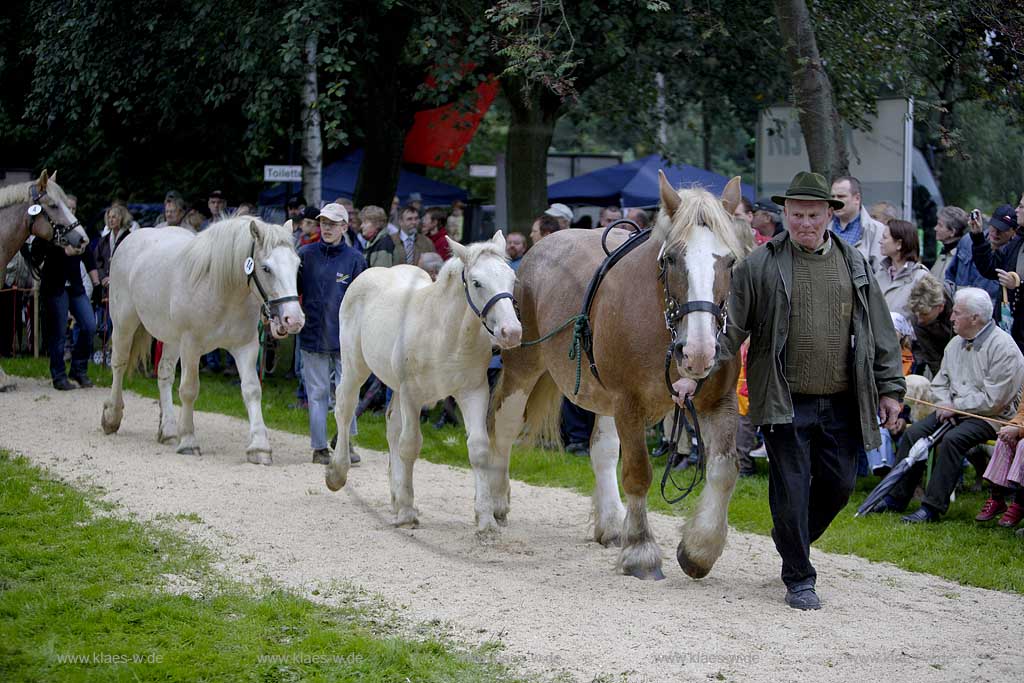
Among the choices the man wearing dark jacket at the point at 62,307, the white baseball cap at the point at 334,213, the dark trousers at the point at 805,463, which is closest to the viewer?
the dark trousers at the point at 805,463

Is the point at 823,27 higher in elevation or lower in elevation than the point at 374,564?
higher

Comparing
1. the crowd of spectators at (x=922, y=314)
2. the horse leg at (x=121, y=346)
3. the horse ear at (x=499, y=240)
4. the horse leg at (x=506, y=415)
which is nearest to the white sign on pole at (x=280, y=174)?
the crowd of spectators at (x=922, y=314)

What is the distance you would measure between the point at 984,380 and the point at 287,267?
17.2ft

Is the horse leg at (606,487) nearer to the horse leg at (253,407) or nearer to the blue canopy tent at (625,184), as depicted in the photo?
the horse leg at (253,407)

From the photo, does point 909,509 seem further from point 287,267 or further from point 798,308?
point 287,267

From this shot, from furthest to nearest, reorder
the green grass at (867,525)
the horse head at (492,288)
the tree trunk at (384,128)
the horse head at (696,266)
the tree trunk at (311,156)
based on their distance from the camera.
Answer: the tree trunk at (384,128), the tree trunk at (311,156), the green grass at (867,525), the horse head at (492,288), the horse head at (696,266)

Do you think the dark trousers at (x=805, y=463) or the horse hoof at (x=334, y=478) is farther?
the horse hoof at (x=334, y=478)

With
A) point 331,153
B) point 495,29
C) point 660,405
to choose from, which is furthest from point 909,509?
point 331,153

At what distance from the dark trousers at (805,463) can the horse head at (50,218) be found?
8778 mm

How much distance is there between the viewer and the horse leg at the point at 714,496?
235 inches

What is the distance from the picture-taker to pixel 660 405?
621 centimetres

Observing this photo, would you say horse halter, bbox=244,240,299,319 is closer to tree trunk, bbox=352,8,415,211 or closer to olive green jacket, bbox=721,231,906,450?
olive green jacket, bbox=721,231,906,450

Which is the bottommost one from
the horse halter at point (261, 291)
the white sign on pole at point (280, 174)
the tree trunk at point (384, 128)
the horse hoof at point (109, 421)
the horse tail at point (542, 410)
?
the horse hoof at point (109, 421)

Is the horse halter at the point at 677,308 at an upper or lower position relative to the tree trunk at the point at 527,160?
lower
